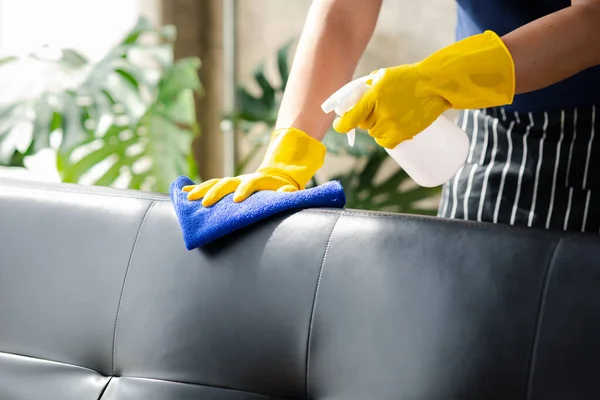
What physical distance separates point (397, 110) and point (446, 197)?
0.54 meters

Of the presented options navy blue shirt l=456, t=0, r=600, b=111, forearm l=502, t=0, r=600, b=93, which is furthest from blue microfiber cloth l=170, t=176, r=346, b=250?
navy blue shirt l=456, t=0, r=600, b=111

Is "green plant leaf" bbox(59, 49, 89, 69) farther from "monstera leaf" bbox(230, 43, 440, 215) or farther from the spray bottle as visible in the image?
the spray bottle

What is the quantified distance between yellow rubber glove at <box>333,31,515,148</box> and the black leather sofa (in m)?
0.13

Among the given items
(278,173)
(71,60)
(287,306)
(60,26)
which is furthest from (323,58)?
(60,26)

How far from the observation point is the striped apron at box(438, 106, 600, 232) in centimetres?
134

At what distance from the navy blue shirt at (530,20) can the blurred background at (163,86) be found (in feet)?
3.11

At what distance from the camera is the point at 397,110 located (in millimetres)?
1003

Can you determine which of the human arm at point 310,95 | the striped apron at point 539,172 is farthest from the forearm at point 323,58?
the striped apron at point 539,172

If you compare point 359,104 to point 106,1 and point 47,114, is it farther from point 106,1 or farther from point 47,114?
point 106,1

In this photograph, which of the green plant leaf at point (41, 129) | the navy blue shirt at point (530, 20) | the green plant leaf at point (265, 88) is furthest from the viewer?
the green plant leaf at point (265, 88)

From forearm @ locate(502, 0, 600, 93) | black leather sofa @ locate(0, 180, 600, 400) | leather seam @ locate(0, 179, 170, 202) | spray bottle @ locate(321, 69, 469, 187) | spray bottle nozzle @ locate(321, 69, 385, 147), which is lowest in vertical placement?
black leather sofa @ locate(0, 180, 600, 400)

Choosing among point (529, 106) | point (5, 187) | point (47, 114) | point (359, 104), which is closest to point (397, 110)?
point (359, 104)

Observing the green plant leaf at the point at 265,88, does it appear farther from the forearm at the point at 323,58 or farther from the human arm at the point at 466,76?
the human arm at the point at 466,76

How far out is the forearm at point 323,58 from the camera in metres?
1.28
